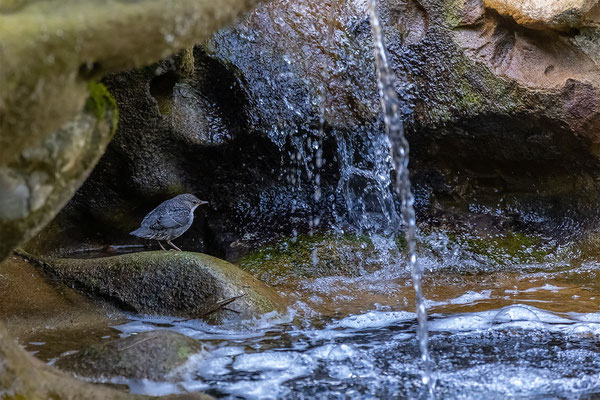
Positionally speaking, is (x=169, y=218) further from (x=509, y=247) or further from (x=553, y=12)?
(x=553, y=12)

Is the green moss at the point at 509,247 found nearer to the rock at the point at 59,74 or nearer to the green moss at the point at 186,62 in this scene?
the green moss at the point at 186,62

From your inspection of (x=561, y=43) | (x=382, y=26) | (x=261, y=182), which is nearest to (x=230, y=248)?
(x=261, y=182)

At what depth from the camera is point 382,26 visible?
623 centimetres

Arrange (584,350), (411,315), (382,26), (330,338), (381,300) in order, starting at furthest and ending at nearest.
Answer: (382,26)
(381,300)
(411,315)
(330,338)
(584,350)

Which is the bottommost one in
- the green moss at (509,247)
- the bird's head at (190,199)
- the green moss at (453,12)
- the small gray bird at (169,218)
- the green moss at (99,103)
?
the green moss at (99,103)

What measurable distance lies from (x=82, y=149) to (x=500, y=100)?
167 inches

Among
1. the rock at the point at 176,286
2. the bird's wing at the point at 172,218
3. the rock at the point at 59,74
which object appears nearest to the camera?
the rock at the point at 59,74

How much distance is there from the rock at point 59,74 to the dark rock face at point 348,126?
3377mm

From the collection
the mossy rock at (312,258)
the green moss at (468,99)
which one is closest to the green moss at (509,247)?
the mossy rock at (312,258)

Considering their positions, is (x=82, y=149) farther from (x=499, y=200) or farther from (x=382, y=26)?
(x=499, y=200)

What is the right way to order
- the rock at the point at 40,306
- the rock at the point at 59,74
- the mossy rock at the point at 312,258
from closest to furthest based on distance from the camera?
the rock at the point at 59,74 < the rock at the point at 40,306 < the mossy rock at the point at 312,258

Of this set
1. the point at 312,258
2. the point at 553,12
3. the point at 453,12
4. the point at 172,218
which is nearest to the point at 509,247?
the point at 312,258

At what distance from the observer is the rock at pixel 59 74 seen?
2029 mm

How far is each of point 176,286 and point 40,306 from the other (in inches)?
32.4
